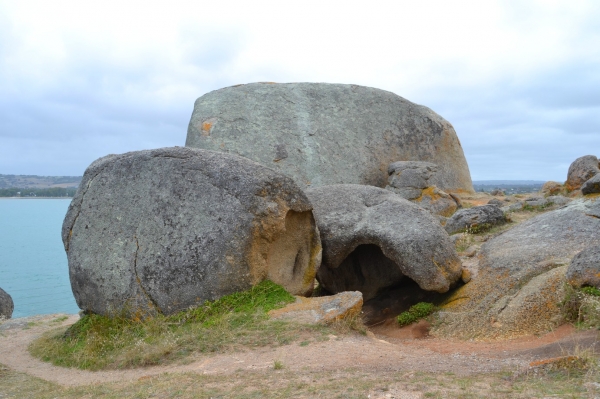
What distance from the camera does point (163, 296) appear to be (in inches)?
357

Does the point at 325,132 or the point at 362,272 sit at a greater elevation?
the point at 325,132

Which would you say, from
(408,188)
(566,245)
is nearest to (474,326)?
(566,245)

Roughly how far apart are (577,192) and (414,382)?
Result: 14.8 meters

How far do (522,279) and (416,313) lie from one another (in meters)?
1.88

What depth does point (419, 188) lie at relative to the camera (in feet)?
60.8

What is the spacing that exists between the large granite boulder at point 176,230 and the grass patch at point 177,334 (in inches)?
7.6

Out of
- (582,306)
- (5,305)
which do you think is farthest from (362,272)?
(5,305)

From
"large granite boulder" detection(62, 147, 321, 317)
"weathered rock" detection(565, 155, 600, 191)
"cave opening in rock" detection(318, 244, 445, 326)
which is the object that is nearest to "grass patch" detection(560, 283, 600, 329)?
"cave opening in rock" detection(318, 244, 445, 326)

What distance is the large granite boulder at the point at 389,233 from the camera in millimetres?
10164

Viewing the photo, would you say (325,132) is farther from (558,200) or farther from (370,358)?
(370,358)

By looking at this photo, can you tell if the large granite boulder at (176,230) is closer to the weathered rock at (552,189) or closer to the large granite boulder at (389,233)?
the large granite boulder at (389,233)

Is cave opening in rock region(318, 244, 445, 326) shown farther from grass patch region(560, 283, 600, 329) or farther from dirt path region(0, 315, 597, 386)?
grass patch region(560, 283, 600, 329)

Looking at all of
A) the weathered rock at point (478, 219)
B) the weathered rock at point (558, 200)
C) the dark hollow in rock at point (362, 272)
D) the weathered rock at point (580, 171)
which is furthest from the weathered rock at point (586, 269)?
the weathered rock at point (580, 171)

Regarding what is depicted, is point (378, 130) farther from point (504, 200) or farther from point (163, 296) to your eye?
point (163, 296)
